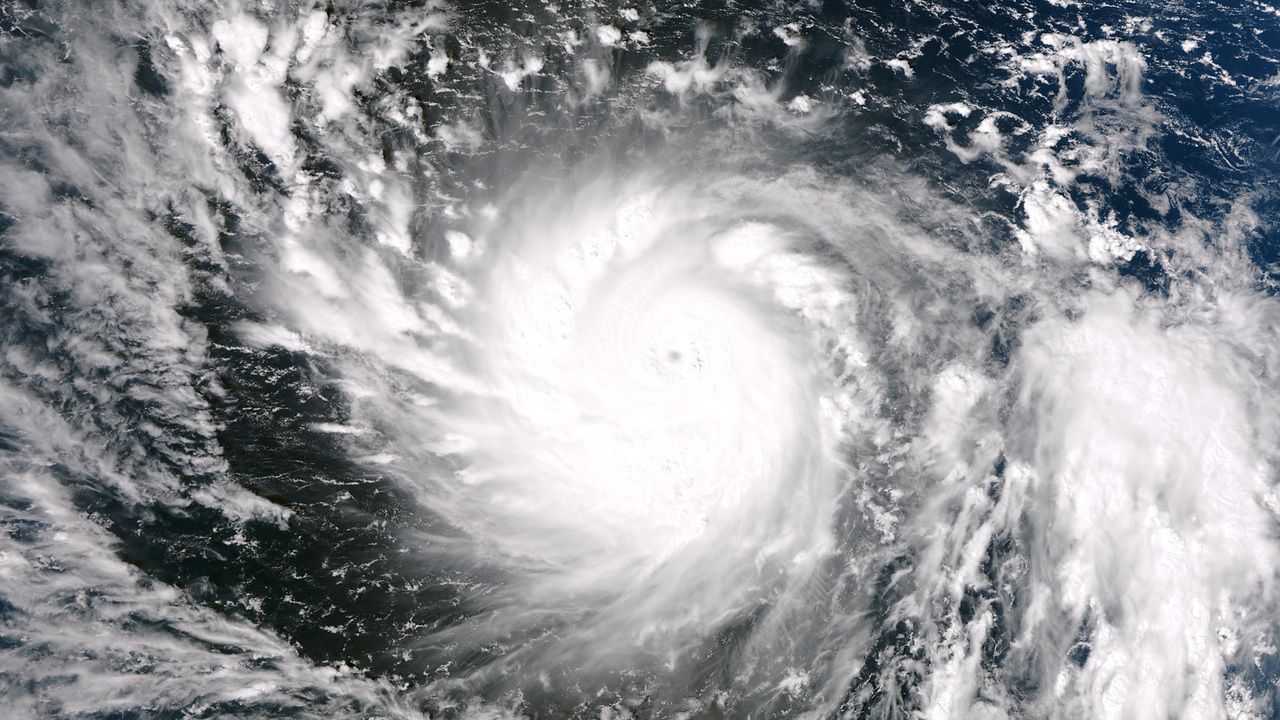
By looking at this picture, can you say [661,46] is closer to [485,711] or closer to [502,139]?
[502,139]

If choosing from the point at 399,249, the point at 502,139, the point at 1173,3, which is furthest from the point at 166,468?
the point at 1173,3

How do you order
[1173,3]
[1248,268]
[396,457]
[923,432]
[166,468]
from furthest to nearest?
[1173,3] → [1248,268] → [923,432] → [396,457] → [166,468]

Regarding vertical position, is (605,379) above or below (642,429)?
above

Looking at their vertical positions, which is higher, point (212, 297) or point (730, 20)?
point (212, 297)

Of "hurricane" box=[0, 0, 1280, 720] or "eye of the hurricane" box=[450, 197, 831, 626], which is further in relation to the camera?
"eye of the hurricane" box=[450, 197, 831, 626]

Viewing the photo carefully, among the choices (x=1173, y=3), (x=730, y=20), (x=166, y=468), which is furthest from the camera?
(x=1173, y=3)
